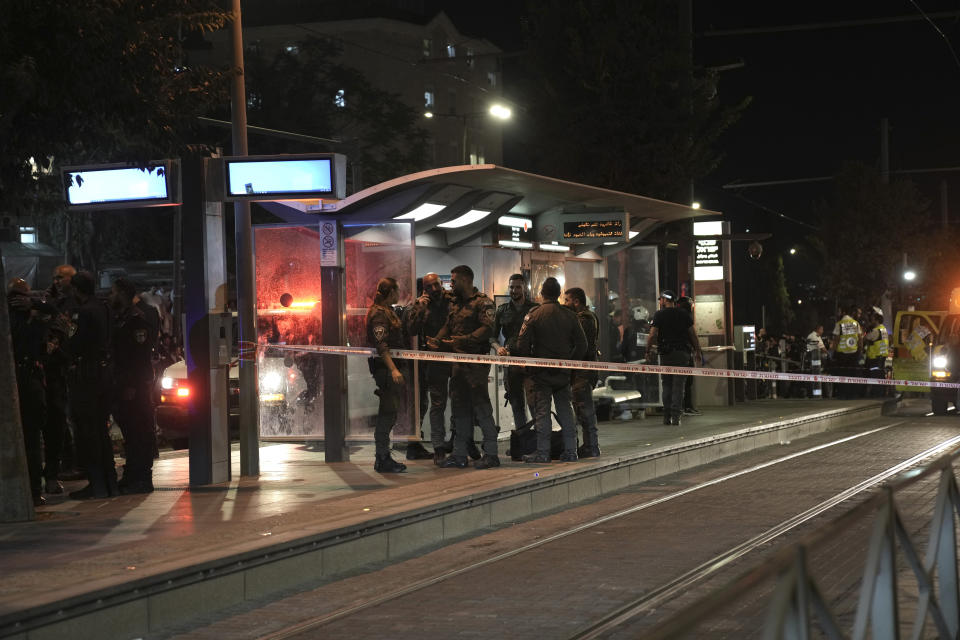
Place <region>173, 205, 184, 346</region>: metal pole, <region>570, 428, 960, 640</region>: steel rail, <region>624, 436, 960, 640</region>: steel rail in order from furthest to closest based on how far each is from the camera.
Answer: <region>173, 205, 184, 346</region>: metal pole, <region>570, 428, 960, 640</region>: steel rail, <region>624, 436, 960, 640</region>: steel rail

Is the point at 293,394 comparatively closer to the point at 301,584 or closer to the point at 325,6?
the point at 301,584

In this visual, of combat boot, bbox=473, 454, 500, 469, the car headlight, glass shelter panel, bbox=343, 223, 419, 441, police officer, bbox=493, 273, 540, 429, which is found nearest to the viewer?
combat boot, bbox=473, 454, 500, 469

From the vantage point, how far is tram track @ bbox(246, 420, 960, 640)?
7.25 m

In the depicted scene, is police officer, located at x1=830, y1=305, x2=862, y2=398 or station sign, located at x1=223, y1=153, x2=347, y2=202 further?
police officer, located at x1=830, y1=305, x2=862, y2=398

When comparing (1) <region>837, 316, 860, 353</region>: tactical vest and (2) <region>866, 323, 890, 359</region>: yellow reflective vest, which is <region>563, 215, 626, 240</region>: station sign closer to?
(1) <region>837, 316, 860, 353</region>: tactical vest

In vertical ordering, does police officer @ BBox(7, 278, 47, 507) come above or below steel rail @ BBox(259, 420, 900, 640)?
above

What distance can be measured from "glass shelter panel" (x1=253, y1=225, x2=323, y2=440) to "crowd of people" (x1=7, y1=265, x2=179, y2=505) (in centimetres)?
351

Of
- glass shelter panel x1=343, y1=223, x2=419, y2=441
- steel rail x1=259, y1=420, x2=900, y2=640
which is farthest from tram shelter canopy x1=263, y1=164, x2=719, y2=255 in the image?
steel rail x1=259, y1=420, x2=900, y2=640

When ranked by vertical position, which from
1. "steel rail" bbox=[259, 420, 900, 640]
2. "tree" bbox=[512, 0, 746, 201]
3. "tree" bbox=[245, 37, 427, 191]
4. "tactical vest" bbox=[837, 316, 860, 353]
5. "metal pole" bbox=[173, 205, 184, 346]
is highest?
"tree" bbox=[245, 37, 427, 191]

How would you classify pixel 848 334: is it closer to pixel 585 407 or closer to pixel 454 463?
pixel 585 407

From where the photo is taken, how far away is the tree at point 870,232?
5562 cm

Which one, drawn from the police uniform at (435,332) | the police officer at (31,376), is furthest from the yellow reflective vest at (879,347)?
the police officer at (31,376)

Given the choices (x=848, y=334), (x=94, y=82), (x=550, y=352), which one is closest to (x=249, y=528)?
(x=94, y=82)

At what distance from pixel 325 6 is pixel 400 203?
78.5 m
